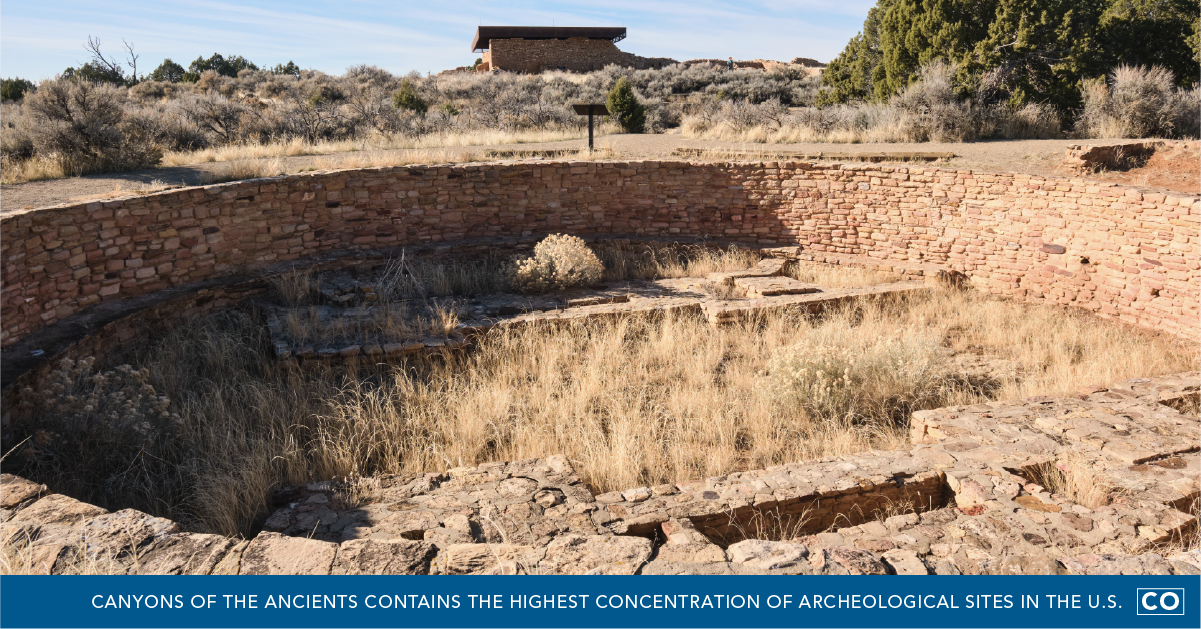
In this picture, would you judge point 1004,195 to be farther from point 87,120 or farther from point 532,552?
point 87,120

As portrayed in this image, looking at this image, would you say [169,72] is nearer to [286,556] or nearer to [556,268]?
Result: [556,268]

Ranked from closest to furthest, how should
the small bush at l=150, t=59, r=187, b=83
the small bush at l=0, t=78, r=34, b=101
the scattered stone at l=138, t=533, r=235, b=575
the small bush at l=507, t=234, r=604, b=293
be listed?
the scattered stone at l=138, t=533, r=235, b=575 → the small bush at l=507, t=234, r=604, b=293 → the small bush at l=0, t=78, r=34, b=101 → the small bush at l=150, t=59, r=187, b=83

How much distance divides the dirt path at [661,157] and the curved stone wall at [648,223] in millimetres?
740

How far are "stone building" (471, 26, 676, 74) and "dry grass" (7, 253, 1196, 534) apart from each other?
25629 millimetres

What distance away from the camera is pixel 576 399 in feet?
18.8

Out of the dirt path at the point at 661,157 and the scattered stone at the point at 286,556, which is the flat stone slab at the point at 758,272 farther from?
the scattered stone at the point at 286,556

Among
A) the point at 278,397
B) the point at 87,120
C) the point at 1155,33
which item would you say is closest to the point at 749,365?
the point at 278,397

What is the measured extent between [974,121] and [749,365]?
942 centimetres

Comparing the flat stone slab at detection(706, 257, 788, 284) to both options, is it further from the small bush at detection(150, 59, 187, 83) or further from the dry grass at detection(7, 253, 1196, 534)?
the small bush at detection(150, 59, 187, 83)

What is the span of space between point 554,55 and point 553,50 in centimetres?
25

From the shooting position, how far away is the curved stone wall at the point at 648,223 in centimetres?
667

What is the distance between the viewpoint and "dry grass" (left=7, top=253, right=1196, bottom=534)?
4.59m

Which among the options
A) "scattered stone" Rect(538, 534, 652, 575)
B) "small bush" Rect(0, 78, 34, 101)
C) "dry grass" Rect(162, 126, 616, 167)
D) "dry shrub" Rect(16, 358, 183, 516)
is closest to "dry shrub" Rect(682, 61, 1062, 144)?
"dry grass" Rect(162, 126, 616, 167)

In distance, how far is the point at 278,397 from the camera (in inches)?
221
